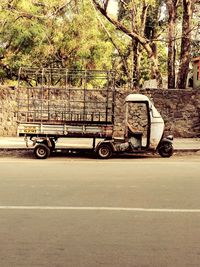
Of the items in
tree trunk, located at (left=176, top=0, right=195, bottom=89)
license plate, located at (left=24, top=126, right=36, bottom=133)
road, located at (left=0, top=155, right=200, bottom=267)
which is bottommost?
road, located at (left=0, top=155, right=200, bottom=267)

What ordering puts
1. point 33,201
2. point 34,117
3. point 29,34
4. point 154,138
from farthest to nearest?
point 29,34 → point 34,117 → point 154,138 → point 33,201

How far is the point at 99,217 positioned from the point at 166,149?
9017 millimetres

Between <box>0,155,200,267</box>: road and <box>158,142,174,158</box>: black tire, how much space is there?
11.0 ft

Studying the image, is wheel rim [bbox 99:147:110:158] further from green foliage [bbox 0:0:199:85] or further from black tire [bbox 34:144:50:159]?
green foliage [bbox 0:0:199:85]

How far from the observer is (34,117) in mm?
16500

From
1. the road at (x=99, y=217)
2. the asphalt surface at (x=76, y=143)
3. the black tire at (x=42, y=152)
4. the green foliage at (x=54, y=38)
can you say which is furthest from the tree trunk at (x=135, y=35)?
the road at (x=99, y=217)

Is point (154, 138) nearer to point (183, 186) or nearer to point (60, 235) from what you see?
point (183, 186)

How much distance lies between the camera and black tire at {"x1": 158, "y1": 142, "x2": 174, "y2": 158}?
624 inches

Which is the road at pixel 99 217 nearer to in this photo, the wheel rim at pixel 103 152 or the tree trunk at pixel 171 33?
the wheel rim at pixel 103 152

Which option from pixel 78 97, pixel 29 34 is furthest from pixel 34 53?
pixel 78 97

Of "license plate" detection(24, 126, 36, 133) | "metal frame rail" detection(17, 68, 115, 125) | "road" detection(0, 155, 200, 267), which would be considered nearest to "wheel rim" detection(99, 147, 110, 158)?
"metal frame rail" detection(17, 68, 115, 125)

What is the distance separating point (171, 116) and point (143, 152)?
22.6ft

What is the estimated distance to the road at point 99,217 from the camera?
5289 millimetres

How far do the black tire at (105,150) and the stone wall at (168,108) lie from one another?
6.75 metres
